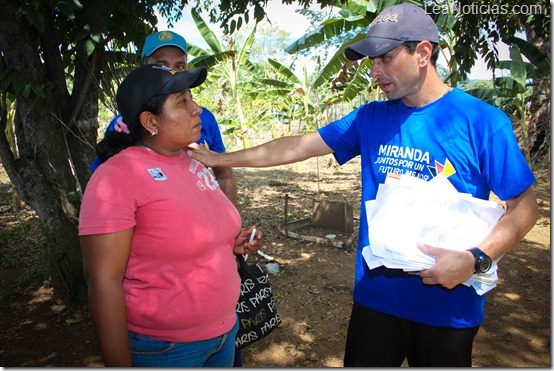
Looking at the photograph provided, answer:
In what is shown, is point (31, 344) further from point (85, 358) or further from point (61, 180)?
point (61, 180)

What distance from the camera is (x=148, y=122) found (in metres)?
1.54

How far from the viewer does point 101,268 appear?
130 centimetres

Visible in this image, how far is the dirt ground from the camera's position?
125 inches

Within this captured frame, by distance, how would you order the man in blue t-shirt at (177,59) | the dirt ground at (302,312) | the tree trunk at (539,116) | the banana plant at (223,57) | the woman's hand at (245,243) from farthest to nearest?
the banana plant at (223,57) < the tree trunk at (539,116) < the dirt ground at (302,312) < the man in blue t-shirt at (177,59) < the woman's hand at (245,243)

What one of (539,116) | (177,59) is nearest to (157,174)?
(177,59)

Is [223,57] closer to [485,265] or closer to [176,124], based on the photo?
[176,124]

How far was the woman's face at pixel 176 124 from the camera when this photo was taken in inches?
61.0

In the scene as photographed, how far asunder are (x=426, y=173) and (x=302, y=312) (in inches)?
103

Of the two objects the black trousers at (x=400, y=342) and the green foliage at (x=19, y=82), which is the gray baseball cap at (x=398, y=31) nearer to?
the black trousers at (x=400, y=342)

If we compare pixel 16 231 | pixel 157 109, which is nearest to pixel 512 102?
pixel 157 109

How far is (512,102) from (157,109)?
936cm

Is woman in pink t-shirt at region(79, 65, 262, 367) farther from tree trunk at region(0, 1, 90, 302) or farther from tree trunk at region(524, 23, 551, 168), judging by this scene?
tree trunk at region(524, 23, 551, 168)

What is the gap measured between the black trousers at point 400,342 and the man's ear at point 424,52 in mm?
1130

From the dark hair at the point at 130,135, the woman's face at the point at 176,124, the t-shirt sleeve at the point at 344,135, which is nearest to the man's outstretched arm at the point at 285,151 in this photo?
the t-shirt sleeve at the point at 344,135
